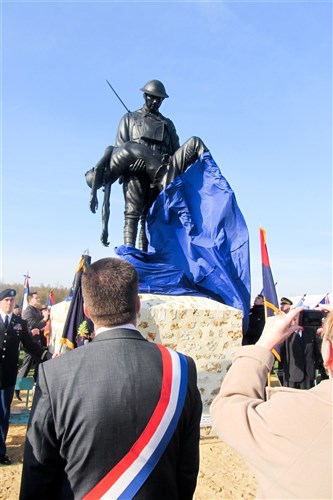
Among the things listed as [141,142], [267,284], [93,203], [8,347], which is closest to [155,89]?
[141,142]

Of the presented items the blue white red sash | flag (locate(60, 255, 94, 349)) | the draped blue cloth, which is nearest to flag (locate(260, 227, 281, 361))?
the draped blue cloth

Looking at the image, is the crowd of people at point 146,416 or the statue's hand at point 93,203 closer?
the crowd of people at point 146,416

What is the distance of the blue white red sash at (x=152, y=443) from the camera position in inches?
54.3

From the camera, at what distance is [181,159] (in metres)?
6.52


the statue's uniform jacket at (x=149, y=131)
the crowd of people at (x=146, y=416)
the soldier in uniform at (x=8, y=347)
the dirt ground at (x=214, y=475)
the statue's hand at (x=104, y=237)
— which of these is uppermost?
the statue's uniform jacket at (x=149, y=131)

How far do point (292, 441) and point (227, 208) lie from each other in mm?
5564

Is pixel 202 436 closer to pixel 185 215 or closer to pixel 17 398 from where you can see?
pixel 185 215

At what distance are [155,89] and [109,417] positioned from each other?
19.9 ft

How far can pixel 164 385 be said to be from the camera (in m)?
1.50

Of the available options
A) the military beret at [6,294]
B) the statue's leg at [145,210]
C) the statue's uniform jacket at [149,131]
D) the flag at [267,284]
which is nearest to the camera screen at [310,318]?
the flag at [267,284]

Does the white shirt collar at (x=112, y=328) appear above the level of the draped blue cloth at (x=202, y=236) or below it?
below

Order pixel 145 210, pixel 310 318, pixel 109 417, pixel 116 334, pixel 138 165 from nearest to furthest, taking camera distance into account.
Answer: pixel 109 417
pixel 116 334
pixel 138 165
pixel 145 210
pixel 310 318

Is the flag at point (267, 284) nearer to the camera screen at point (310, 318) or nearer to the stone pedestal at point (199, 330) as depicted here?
the stone pedestal at point (199, 330)

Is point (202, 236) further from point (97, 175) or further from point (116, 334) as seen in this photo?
point (116, 334)
